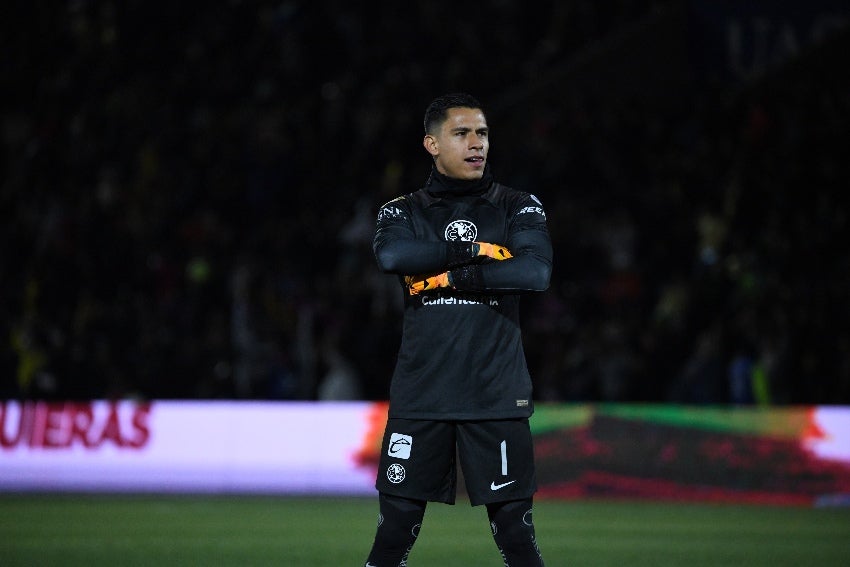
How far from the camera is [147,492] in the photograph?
1562 centimetres

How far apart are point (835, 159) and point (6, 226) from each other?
973 centimetres

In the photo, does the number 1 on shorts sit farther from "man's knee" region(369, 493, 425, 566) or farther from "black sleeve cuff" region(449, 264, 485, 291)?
"black sleeve cuff" region(449, 264, 485, 291)

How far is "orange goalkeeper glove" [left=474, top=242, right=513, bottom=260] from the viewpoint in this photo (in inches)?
219

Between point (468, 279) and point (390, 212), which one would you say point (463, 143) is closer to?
point (390, 212)

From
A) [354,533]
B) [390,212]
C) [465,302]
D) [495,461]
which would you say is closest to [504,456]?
[495,461]

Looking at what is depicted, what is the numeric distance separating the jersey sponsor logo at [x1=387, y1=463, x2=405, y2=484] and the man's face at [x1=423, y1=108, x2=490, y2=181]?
3.55ft

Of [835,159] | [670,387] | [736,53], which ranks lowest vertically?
[670,387]

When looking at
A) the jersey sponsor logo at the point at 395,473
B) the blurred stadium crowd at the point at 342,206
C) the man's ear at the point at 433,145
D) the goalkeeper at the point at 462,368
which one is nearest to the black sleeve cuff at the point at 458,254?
the goalkeeper at the point at 462,368

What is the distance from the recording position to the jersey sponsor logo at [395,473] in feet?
18.2

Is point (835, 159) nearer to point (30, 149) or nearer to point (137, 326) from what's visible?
point (137, 326)

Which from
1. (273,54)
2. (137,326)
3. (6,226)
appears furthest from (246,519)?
(273,54)

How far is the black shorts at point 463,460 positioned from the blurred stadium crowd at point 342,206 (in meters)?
10.1

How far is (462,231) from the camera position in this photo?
5.71m

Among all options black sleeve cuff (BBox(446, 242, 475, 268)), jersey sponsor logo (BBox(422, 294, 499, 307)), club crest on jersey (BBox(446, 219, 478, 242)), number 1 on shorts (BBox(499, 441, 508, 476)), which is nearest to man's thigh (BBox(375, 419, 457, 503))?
number 1 on shorts (BBox(499, 441, 508, 476))
